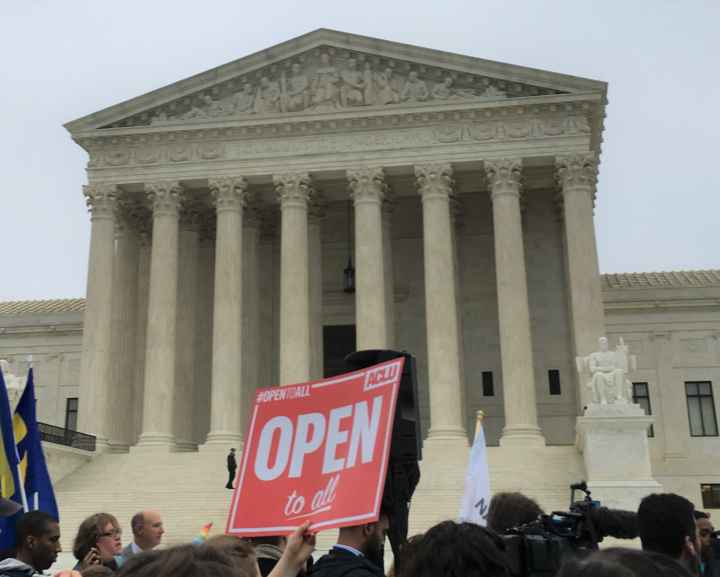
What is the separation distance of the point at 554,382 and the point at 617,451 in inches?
480

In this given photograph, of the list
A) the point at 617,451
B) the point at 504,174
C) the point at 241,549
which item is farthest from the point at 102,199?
the point at 241,549

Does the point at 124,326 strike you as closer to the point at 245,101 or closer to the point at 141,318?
the point at 141,318

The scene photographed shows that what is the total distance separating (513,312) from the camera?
3750cm

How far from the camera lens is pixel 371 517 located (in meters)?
5.13

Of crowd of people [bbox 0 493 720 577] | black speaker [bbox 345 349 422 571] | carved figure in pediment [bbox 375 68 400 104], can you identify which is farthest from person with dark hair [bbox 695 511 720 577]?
carved figure in pediment [bbox 375 68 400 104]

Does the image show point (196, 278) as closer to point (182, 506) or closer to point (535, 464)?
point (182, 506)

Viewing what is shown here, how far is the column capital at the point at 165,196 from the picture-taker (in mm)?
41000

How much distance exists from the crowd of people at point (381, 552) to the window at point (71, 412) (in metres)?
43.8

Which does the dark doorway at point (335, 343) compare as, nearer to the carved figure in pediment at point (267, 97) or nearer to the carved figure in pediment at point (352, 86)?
the carved figure in pediment at point (267, 97)

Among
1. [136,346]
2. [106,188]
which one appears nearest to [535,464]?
[136,346]

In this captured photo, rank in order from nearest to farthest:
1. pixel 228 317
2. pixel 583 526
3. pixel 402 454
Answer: pixel 402 454 → pixel 583 526 → pixel 228 317

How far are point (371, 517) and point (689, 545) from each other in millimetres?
2407

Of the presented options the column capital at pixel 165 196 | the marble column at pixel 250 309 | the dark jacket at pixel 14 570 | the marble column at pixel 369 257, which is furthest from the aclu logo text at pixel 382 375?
the marble column at pixel 250 309

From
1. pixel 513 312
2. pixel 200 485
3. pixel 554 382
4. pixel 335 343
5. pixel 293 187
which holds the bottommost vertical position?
pixel 200 485
